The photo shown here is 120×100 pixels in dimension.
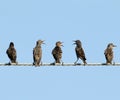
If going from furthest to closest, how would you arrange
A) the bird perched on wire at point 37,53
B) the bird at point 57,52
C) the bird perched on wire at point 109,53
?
1. the bird at point 57,52
2. the bird perched on wire at point 109,53
3. the bird perched on wire at point 37,53

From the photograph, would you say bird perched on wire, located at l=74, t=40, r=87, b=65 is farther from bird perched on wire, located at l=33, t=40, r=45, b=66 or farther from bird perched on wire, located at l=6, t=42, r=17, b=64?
bird perched on wire, located at l=6, t=42, r=17, b=64

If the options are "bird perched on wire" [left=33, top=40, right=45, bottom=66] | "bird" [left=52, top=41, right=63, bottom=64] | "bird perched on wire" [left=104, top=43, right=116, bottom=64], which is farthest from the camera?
"bird" [left=52, top=41, right=63, bottom=64]

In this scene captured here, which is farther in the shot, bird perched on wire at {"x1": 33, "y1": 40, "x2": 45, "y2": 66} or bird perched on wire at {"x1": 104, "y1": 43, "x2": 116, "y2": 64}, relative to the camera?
bird perched on wire at {"x1": 104, "y1": 43, "x2": 116, "y2": 64}

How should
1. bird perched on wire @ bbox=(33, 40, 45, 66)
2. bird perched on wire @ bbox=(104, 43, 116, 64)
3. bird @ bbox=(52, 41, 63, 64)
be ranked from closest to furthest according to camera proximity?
bird perched on wire @ bbox=(33, 40, 45, 66)
bird perched on wire @ bbox=(104, 43, 116, 64)
bird @ bbox=(52, 41, 63, 64)

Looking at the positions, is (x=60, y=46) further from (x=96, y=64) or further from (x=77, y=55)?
(x=96, y=64)

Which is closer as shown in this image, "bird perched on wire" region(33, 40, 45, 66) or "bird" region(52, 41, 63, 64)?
"bird perched on wire" region(33, 40, 45, 66)

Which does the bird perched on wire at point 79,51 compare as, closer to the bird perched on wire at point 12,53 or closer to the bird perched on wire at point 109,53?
the bird perched on wire at point 109,53

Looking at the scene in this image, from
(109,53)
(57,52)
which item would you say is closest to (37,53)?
(57,52)

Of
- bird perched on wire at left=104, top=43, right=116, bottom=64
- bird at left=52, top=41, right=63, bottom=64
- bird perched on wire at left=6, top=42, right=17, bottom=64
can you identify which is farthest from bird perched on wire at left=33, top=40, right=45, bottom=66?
bird perched on wire at left=104, top=43, right=116, bottom=64

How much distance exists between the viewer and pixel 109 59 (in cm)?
4222

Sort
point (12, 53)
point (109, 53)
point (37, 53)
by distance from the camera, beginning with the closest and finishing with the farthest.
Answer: point (37, 53) → point (12, 53) → point (109, 53)

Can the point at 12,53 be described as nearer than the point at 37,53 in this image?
No

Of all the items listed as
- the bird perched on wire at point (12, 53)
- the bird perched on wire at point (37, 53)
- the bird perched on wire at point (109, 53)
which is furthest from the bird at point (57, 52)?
the bird perched on wire at point (109, 53)

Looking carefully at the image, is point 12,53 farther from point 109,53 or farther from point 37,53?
point 109,53
